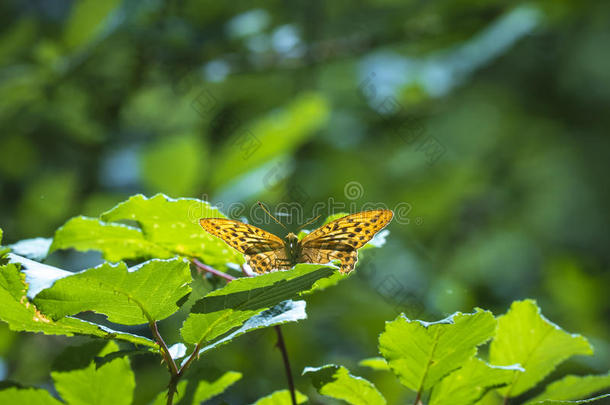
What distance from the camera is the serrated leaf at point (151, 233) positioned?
2.31ft

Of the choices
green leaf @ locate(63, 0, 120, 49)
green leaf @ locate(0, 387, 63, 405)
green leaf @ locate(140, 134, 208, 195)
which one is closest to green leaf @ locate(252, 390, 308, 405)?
green leaf @ locate(0, 387, 63, 405)

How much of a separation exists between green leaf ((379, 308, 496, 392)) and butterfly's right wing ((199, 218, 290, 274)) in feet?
0.63

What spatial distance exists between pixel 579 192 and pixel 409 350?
8.66 feet

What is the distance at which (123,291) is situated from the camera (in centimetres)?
57

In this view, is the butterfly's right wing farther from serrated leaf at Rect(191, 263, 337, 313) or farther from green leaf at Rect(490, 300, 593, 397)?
green leaf at Rect(490, 300, 593, 397)

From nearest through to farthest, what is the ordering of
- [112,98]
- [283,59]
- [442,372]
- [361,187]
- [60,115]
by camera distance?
[442,372], [60,115], [112,98], [283,59], [361,187]

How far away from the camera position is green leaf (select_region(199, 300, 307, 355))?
603mm

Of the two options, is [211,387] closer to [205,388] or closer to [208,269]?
[205,388]

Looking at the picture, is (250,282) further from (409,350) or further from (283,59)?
(283,59)

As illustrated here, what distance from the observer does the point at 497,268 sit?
2.62 meters

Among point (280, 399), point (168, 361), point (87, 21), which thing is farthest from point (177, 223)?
point (87, 21)

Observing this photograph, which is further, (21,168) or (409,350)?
(21,168)

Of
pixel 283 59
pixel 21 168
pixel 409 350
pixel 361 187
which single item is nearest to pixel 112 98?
pixel 21 168

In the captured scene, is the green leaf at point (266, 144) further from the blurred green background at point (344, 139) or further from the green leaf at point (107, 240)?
the green leaf at point (107, 240)
